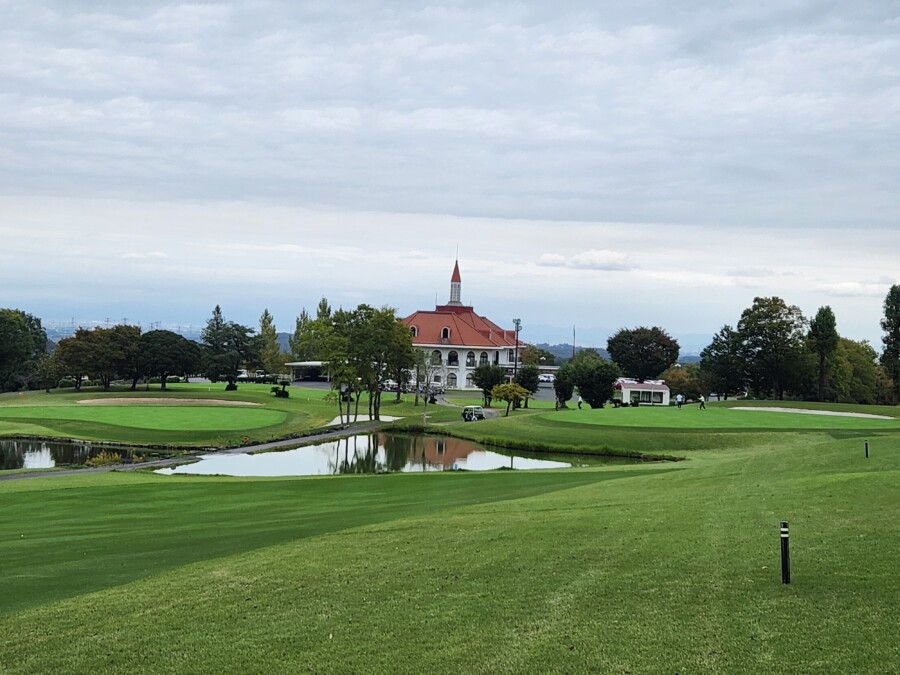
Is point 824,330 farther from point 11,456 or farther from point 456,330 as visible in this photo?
point 11,456

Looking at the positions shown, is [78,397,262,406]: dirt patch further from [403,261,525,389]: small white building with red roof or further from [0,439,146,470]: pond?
[403,261,525,389]: small white building with red roof

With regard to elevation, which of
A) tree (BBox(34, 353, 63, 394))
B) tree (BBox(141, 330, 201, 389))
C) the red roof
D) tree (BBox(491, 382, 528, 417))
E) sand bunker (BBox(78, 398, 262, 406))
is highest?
the red roof

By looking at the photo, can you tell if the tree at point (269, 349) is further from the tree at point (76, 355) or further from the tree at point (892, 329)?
the tree at point (892, 329)

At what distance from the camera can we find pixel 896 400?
94.2 m

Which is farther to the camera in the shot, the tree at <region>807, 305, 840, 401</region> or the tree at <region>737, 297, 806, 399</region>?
the tree at <region>737, 297, 806, 399</region>

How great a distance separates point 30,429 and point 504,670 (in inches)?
2123

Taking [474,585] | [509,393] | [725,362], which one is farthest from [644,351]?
[474,585]

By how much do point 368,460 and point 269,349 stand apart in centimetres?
8272

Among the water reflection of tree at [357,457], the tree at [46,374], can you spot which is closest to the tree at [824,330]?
the water reflection of tree at [357,457]

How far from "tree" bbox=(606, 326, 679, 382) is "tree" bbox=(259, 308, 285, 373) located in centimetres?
4932

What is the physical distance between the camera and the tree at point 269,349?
121500 mm

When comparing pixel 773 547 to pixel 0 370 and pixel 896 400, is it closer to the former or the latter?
pixel 896 400

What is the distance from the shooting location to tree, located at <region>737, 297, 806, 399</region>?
280 ft

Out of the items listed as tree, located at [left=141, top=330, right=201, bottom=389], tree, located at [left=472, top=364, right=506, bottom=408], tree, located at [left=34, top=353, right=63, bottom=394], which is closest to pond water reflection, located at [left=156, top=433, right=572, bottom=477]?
tree, located at [left=472, top=364, right=506, bottom=408]
